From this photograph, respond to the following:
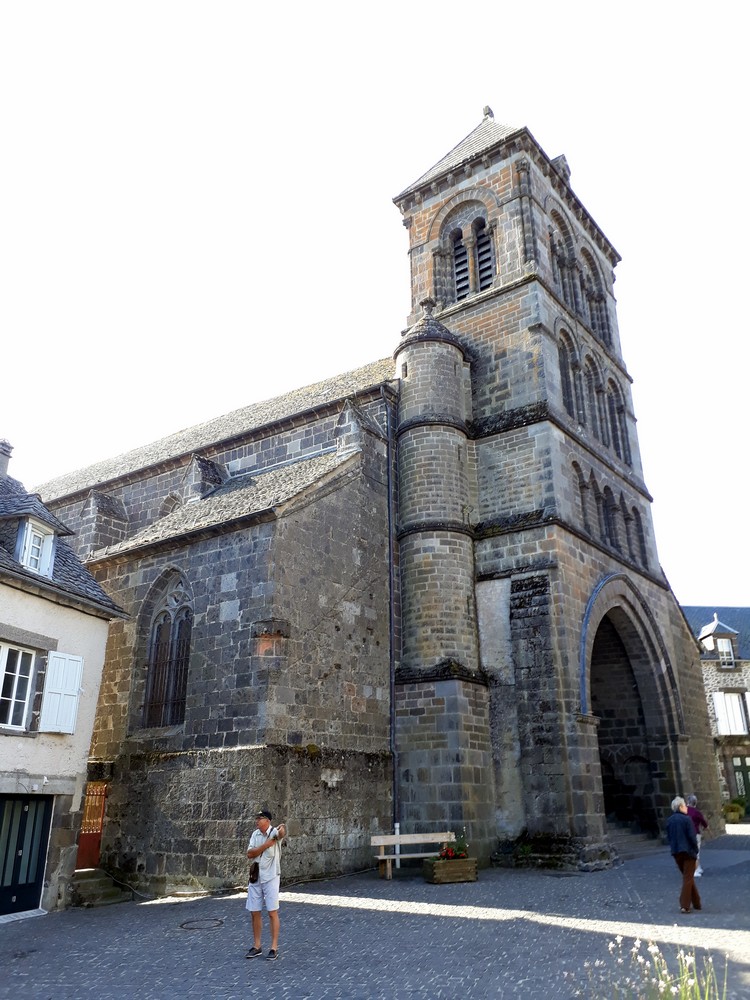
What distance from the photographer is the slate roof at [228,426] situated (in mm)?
19172

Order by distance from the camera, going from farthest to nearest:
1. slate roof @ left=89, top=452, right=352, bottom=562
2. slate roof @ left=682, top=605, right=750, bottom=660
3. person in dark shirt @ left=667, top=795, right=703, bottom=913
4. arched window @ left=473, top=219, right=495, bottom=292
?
1. slate roof @ left=682, top=605, right=750, bottom=660
2. arched window @ left=473, top=219, right=495, bottom=292
3. slate roof @ left=89, top=452, right=352, bottom=562
4. person in dark shirt @ left=667, top=795, right=703, bottom=913

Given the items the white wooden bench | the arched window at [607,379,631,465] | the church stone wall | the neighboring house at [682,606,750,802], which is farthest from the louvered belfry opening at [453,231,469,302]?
the neighboring house at [682,606,750,802]

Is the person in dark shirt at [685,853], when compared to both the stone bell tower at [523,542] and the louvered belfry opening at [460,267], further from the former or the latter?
the louvered belfry opening at [460,267]

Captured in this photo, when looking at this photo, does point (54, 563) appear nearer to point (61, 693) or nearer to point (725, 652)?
point (61, 693)

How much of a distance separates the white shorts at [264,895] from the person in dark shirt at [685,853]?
4922mm

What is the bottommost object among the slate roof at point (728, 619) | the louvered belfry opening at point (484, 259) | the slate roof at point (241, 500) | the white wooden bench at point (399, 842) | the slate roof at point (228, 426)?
the white wooden bench at point (399, 842)

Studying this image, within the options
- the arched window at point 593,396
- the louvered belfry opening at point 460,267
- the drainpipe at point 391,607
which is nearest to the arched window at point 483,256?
the louvered belfry opening at point 460,267

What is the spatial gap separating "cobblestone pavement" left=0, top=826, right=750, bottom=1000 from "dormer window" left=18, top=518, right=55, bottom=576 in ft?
16.2

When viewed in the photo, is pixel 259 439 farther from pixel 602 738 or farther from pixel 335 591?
pixel 602 738

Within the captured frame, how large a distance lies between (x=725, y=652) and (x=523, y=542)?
22.0 m

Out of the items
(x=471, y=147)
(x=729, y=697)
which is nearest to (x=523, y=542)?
(x=471, y=147)

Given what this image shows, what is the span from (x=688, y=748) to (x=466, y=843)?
790 cm

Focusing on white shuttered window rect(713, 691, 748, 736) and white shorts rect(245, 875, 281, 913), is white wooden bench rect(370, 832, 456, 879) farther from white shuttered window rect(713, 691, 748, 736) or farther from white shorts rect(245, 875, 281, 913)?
white shuttered window rect(713, 691, 748, 736)

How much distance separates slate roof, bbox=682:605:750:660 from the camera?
3442 centimetres
